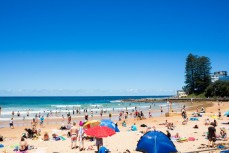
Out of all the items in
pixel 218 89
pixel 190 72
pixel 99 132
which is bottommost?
pixel 99 132

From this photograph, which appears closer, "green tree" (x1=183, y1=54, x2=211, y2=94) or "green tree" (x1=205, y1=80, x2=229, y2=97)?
"green tree" (x1=205, y1=80, x2=229, y2=97)

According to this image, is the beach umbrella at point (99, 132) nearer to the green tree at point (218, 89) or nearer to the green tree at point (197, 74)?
the green tree at point (218, 89)

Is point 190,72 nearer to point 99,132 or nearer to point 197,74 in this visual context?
point 197,74

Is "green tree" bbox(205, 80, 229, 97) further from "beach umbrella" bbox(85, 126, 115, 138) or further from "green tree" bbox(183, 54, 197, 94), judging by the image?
"beach umbrella" bbox(85, 126, 115, 138)

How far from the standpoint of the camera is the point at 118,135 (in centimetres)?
2056

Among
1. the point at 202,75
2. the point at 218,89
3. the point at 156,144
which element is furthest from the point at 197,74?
the point at 156,144

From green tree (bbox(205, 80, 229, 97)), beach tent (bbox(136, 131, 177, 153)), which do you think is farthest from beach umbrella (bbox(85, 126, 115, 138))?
green tree (bbox(205, 80, 229, 97))

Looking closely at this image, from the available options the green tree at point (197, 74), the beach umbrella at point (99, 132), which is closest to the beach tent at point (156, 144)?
the beach umbrella at point (99, 132)

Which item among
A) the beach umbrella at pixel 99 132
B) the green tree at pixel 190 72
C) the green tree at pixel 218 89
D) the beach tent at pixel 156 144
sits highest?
the green tree at pixel 190 72

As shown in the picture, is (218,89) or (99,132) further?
(218,89)

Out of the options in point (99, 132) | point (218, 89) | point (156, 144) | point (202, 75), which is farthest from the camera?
point (202, 75)

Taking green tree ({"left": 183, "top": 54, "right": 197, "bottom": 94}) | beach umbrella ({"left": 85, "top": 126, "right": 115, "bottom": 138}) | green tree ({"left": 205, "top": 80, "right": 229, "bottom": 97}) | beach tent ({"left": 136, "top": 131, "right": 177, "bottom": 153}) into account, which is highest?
green tree ({"left": 183, "top": 54, "right": 197, "bottom": 94})

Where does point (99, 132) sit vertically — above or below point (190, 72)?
below

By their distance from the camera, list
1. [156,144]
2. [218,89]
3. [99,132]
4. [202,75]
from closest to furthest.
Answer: [156,144]
[99,132]
[218,89]
[202,75]
